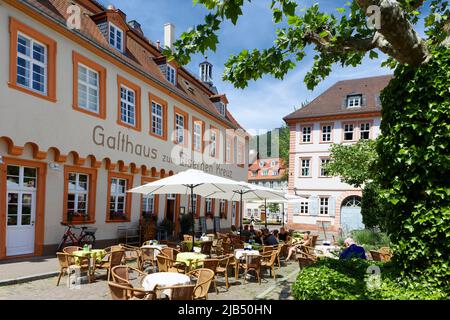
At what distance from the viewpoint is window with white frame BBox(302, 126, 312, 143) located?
107 feet

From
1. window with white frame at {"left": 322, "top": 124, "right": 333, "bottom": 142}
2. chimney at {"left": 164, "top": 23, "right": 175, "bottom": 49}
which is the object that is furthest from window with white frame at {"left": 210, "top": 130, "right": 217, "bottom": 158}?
window with white frame at {"left": 322, "top": 124, "right": 333, "bottom": 142}

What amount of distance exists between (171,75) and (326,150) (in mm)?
16926

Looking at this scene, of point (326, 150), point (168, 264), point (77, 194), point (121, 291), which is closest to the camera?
point (121, 291)

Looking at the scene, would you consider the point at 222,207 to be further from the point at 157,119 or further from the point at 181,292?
the point at 181,292

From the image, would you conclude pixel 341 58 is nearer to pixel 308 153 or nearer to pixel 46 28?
pixel 46 28

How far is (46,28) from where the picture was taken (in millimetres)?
11656

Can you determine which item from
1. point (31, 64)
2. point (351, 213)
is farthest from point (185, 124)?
point (351, 213)

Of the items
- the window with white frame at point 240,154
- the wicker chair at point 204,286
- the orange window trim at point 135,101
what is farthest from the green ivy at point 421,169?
the window with white frame at point 240,154

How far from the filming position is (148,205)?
17.6 meters

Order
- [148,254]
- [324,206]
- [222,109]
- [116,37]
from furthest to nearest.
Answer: [324,206] < [222,109] < [116,37] < [148,254]

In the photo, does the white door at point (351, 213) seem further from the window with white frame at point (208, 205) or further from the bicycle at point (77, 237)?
the bicycle at point (77, 237)

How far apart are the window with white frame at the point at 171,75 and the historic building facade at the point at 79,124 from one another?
6cm

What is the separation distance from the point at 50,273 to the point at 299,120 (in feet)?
89.8

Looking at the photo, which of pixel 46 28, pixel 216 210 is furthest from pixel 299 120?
pixel 46 28
